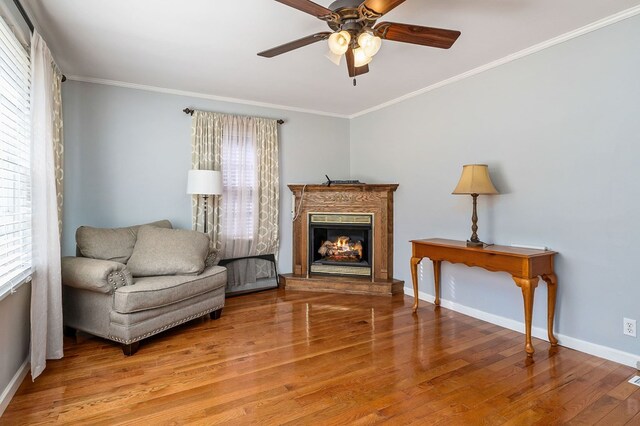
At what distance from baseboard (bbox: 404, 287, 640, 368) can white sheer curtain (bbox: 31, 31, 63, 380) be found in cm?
349

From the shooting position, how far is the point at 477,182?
3059 millimetres

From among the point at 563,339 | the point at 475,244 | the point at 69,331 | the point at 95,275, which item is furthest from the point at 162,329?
the point at 563,339

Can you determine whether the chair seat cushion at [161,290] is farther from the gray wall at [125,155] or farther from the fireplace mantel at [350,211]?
the fireplace mantel at [350,211]

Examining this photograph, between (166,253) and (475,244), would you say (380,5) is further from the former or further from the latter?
(166,253)

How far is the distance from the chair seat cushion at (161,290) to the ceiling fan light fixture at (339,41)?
2.19 m

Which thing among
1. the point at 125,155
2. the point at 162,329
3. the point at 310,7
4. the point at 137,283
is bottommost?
the point at 162,329

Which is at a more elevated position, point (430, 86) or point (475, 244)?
point (430, 86)

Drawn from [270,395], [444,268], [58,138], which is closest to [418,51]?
[444,268]

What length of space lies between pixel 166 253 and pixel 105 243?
0.55 metres

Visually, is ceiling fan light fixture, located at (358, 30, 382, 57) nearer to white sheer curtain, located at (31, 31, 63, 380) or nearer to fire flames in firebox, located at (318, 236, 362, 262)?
white sheer curtain, located at (31, 31, 63, 380)

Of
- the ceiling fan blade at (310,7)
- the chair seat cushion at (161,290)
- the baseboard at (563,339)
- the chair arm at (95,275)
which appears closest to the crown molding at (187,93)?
the chair arm at (95,275)

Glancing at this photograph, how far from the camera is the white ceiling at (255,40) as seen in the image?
2.36 metres

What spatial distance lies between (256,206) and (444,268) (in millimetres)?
2376

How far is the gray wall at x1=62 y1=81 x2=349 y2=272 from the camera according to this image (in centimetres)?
363
